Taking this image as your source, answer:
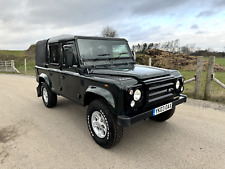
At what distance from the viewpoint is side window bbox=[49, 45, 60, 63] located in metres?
4.17

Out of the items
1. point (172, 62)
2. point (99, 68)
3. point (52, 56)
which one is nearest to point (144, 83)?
point (99, 68)

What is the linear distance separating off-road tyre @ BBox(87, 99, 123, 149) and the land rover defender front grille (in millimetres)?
671

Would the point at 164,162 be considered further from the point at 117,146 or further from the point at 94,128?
the point at 94,128

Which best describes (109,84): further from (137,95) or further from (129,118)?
(129,118)

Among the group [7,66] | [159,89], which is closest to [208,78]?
[159,89]

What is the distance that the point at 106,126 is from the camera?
2.78m

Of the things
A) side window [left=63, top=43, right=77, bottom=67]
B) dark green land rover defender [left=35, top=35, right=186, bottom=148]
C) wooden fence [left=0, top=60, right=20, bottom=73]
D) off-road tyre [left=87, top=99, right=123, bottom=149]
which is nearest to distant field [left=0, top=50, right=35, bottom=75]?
wooden fence [left=0, top=60, right=20, bottom=73]

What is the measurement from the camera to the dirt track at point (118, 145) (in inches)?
99.2

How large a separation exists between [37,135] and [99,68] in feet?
6.48

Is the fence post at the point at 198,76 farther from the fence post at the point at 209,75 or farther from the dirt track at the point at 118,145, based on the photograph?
the dirt track at the point at 118,145

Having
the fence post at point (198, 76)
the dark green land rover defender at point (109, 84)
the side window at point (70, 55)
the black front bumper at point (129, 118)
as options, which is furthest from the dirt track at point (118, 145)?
the side window at point (70, 55)

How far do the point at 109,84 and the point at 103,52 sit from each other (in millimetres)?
1295

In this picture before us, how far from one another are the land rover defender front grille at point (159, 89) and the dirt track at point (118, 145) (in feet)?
2.88

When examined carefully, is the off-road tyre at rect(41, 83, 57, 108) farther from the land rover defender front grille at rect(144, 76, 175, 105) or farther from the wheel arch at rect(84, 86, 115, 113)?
the land rover defender front grille at rect(144, 76, 175, 105)
